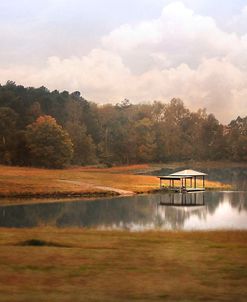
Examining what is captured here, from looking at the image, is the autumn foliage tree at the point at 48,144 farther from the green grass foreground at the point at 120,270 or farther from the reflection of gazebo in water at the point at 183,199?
the green grass foreground at the point at 120,270

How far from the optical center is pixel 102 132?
7044 centimetres

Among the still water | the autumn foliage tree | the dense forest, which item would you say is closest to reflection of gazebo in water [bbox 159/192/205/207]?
the still water

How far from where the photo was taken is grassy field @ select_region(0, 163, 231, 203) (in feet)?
153

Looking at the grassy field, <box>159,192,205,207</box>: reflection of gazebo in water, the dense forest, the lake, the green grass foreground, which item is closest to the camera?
the green grass foreground

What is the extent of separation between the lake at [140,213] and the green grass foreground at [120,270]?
1115 centimetres

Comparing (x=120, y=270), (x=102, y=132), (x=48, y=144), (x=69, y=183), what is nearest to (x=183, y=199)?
(x=69, y=183)

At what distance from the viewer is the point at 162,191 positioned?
51.1 metres

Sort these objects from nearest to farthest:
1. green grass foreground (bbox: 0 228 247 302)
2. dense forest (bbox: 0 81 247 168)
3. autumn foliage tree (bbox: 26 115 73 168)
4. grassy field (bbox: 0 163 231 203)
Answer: green grass foreground (bbox: 0 228 247 302) < grassy field (bbox: 0 163 231 203) < autumn foliage tree (bbox: 26 115 73 168) < dense forest (bbox: 0 81 247 168)

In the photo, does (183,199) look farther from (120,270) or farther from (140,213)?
(120,270)

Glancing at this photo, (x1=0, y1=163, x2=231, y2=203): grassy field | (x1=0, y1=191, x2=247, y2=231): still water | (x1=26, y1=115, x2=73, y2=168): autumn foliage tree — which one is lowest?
(x1=0, y1=191, x2=247, y2=231): still water

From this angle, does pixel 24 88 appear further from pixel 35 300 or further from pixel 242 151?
pixel 35 300

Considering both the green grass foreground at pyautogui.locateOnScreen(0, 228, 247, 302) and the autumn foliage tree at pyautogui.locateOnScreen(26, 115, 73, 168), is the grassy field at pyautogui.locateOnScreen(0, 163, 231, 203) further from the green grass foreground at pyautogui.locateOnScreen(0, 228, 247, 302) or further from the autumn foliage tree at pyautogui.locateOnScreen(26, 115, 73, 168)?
the green grass foreground at pyautogui.locateOnScreen(0, 228, 247, 302)

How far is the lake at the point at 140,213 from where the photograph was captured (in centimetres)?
2864

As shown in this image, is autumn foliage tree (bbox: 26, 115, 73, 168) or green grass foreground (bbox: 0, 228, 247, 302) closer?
green grass foreground (bbox: 0, 228, 247, 302)
